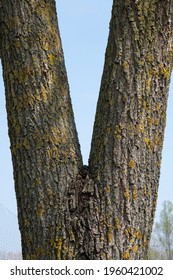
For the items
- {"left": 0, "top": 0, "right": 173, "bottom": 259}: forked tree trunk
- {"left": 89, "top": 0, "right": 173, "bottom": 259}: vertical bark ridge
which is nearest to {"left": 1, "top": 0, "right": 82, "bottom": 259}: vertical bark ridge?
{"left": 0, "top": 0, "right": 173, "bottom": 259}: forked tree trunk

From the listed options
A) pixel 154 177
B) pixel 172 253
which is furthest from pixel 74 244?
pixel 172 253

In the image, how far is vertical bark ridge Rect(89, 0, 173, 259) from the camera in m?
2.12

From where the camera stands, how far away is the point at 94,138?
2264mm

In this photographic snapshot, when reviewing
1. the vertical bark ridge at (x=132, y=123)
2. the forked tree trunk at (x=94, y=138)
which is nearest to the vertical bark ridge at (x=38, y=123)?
the forked tree trunk at (x=94, y=138)

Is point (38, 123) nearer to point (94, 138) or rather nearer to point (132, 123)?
point (94, 138)

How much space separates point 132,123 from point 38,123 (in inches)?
17.0

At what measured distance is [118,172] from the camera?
213 cm

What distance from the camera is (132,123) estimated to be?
2.17 m

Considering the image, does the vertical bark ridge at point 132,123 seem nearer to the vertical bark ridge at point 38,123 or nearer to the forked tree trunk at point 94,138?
the forked tree trunk at point 94,138

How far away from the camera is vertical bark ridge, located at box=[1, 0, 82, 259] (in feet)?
7.03

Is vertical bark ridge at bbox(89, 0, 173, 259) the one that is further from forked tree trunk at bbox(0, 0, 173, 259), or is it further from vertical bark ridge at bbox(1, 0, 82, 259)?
vertical bark ridge at bbox(1, 0, 82, 259)

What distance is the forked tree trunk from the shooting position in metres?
2.12

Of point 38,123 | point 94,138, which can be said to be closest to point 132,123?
point 94,138
